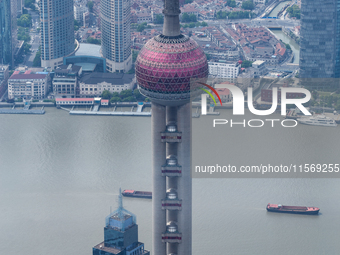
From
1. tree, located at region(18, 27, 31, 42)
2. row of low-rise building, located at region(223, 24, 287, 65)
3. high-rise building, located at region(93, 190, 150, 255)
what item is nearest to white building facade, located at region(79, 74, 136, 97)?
row of low-rise building, located at region(223, 24, 287, 65)

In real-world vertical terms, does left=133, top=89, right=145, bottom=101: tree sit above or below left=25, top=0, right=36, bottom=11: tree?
below

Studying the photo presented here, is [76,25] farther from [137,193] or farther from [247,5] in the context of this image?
[137,193]

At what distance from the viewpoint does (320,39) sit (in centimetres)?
6181

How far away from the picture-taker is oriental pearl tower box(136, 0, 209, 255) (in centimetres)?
3422

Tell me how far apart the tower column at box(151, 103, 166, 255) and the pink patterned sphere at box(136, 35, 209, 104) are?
65 cm

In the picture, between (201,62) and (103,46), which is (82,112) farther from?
(201,62)

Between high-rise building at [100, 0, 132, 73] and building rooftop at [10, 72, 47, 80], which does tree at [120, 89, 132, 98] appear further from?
building rooftop at [10, 72, 47, 80]

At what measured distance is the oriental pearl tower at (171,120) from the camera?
3422cm

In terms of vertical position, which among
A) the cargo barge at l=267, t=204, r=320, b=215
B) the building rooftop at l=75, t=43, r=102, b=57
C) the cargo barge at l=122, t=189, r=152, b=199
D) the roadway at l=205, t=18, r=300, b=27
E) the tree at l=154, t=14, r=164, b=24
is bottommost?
the cargo barge at l=267, t=204, r=320, b=215

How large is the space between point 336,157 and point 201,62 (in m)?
18.1

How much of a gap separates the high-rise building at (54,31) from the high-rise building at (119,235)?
28.5 m

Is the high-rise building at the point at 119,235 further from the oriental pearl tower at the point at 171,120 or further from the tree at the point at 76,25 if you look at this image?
the tree at the point at 76,25

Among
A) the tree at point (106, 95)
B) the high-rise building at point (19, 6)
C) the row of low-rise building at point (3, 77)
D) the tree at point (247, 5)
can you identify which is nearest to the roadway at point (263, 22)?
the tree at point (247, 5)

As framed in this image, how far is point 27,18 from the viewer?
79.5m
